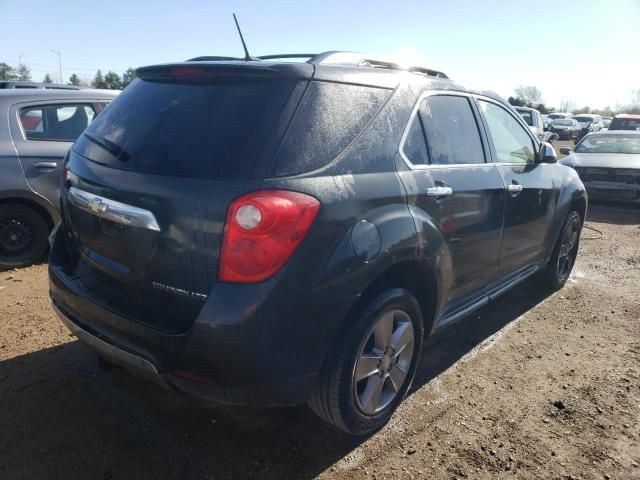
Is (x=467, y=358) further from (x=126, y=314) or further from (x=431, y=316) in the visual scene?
(x=126, y=314)

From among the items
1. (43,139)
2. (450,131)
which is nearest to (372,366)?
(450,131)

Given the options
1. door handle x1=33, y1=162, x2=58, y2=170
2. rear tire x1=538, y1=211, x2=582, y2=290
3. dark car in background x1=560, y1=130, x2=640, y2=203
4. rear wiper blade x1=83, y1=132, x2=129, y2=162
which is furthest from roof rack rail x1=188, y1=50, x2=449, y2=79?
dark car in background x1=560, y1=130, x2=640, y2=203

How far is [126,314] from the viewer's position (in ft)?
7.09

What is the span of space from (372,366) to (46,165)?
12.8ft

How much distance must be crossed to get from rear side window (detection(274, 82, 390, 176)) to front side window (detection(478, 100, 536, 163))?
1.41m

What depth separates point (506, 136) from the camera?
3760 millimetres

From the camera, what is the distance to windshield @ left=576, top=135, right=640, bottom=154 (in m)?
10.0

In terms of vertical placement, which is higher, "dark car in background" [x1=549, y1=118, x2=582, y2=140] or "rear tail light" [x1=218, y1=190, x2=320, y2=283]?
"rear tail light" [x1=218, y1=190, x2=320, y2=283]

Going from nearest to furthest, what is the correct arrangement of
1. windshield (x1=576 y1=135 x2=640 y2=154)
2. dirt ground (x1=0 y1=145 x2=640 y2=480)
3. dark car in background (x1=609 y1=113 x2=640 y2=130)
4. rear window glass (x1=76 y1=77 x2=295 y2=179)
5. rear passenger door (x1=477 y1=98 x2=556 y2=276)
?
rear window glass (x1=76 y1=77 x2=295 y2=179)
dirt ground (x1=0 y1=145 x2=640 y2=480)
rear passenger door (x1=477 y1=98 x2=556 y2=276)
windshield (x1=576 y1=135 x2=640 y2=154)
dark car in background (x1=609 y1=113 x2=640 y2=130)

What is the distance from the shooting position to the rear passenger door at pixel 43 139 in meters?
4.70

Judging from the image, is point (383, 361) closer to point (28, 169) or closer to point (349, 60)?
point (349, 60)

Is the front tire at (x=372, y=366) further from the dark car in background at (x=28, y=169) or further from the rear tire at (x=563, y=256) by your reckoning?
the dark car in background at (x=28, y=169)

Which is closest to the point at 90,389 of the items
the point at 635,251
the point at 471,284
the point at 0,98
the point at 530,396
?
the point at 471,284

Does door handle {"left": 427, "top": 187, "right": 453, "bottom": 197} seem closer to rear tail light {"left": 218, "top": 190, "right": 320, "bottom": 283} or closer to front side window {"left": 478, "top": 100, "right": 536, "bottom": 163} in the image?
front side window {"left": 478, "top": 100, "right": 536, "bottom": 163}
